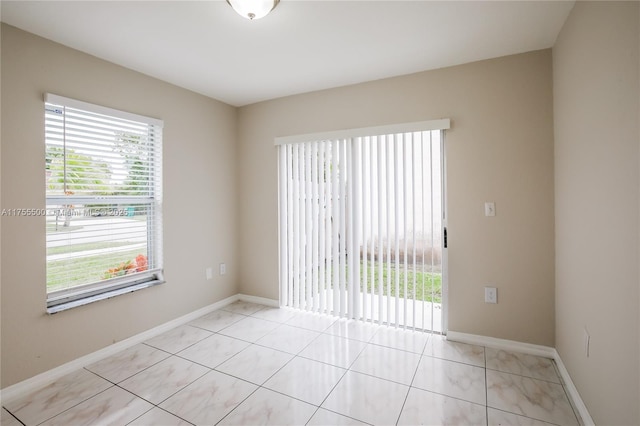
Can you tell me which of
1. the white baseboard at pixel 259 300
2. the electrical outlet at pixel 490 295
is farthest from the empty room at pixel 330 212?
the white baseboard at pixel 259 300

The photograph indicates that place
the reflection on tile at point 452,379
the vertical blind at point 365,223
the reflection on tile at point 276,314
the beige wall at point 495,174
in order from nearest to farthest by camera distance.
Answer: the reflection on tile at point 452,379 < the beige wall at point 495,174 < the vertical blind at point 365,223 < the reflection on tile at point 276,314

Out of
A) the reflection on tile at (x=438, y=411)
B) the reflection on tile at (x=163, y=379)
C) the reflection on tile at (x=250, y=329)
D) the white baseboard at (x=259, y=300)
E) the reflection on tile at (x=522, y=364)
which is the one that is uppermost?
the white baseboard at (x=259, y=300)

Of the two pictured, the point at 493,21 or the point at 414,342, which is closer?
the point at 493,21

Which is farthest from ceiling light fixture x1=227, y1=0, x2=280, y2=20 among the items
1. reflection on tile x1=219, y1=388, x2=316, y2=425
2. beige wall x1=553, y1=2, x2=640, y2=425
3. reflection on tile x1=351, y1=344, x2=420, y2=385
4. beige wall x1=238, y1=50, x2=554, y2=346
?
reflection on tile x1=351, y1=344, x2=420, y2=385

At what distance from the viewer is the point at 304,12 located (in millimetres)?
1898

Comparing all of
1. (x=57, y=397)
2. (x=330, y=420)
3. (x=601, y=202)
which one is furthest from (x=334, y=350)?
(x=601, y=202)

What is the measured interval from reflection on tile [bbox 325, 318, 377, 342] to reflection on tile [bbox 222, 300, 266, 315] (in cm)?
101

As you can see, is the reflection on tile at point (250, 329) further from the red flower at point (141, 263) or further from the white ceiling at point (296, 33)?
the white ceiling at point (296, 33)

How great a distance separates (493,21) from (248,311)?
343cm

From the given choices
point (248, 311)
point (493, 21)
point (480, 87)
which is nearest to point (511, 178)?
point (480, 87)

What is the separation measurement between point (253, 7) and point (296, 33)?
0.45 meters

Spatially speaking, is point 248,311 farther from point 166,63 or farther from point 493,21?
point 493,21

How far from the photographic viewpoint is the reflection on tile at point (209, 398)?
5.88ft

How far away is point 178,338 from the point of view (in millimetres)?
2795
